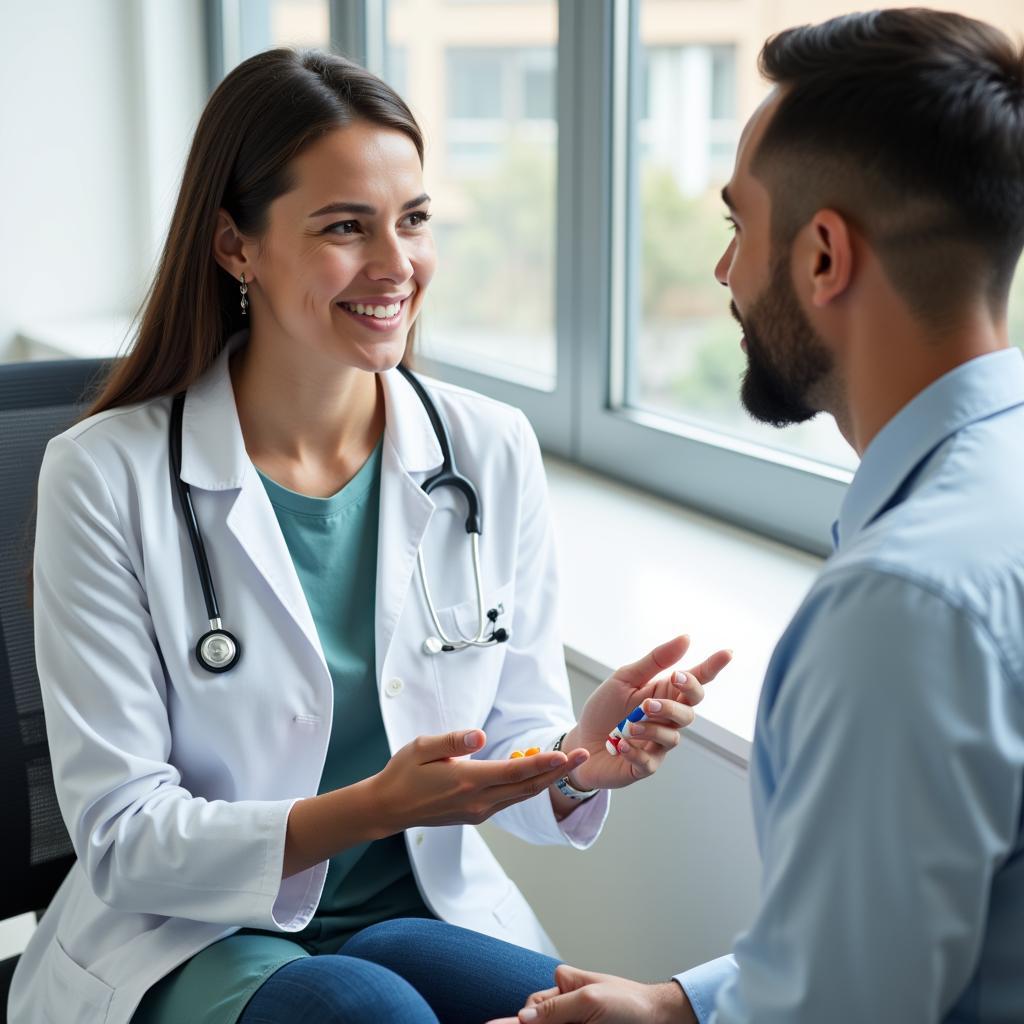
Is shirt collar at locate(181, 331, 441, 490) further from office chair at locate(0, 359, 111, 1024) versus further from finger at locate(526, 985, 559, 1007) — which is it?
finger at locate(526, 985, 559, 1007)

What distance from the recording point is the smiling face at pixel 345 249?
131cm

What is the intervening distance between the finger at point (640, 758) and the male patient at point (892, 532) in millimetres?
243

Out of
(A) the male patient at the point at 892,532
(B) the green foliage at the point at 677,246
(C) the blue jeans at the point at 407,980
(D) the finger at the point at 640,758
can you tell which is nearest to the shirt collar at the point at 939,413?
(A) the male patient at the point at 892,532

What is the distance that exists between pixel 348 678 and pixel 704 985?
0.45m

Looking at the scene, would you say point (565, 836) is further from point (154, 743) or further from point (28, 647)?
point (28, 647)

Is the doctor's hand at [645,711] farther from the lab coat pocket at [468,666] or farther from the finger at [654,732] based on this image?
the lab coat pocket at [468,666]

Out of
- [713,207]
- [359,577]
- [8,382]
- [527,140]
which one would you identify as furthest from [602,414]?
[8,382]

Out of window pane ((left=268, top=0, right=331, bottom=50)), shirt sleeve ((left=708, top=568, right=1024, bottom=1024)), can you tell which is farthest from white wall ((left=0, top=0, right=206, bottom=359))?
shirt sleeve ((left=708, top=568, right=1024, bottom=1024))

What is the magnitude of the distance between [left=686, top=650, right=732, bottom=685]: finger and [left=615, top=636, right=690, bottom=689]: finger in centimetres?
2

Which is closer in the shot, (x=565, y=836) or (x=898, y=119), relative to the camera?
(x=898, y=119)

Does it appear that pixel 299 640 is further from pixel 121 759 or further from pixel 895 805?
pixel 895 805

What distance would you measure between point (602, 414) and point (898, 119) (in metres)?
1.41

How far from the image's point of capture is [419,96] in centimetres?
295

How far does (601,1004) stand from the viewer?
0.99 m
